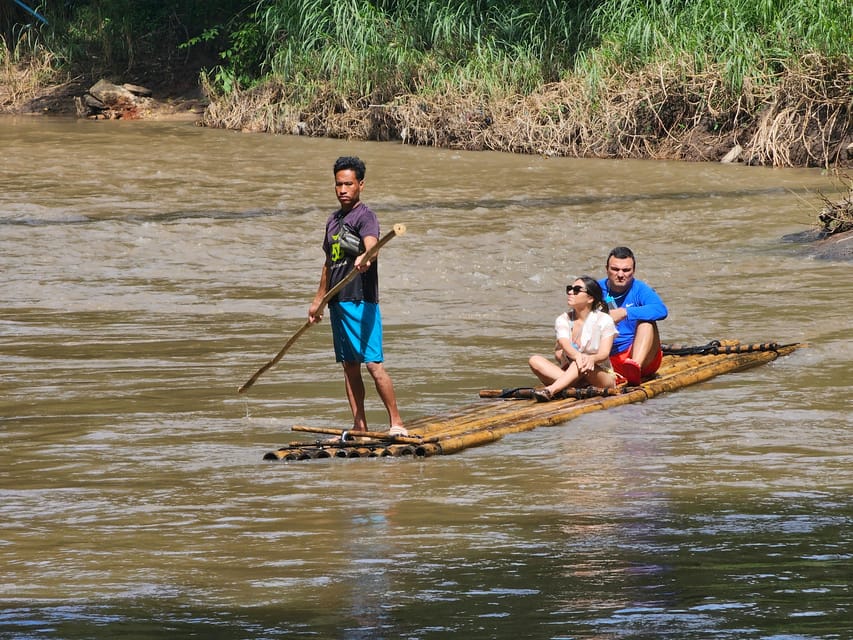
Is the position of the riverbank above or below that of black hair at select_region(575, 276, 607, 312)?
above

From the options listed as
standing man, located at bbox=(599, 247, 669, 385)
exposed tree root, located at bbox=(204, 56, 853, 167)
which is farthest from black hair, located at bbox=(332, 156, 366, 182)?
exposed tree root, located at bbox=(204, 56, 853, 167)

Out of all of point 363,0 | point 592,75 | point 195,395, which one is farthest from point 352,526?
point 363,0

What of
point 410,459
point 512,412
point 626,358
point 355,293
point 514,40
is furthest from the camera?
point 514,40

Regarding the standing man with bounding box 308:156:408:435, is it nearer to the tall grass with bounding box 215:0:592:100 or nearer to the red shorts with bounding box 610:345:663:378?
the red shorts with bounding box 610:345:663:378

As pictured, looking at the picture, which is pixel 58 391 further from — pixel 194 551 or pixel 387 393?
pixel 194 551

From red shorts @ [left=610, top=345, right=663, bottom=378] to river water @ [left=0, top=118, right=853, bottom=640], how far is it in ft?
0.76

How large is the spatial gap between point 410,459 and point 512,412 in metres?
1.02

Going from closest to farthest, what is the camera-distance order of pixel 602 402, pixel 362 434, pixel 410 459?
1. pixel 410 459
2. pixel 362 434
3. pixel 602 402

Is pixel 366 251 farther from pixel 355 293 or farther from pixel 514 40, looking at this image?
pixel 514 40

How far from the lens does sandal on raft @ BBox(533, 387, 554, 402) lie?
855 centimetres

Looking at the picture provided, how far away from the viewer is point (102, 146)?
914 inches

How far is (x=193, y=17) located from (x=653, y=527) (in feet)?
87.7

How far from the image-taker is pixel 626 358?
8.93 meters

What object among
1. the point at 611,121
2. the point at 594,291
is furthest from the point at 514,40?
the point at 594,291
